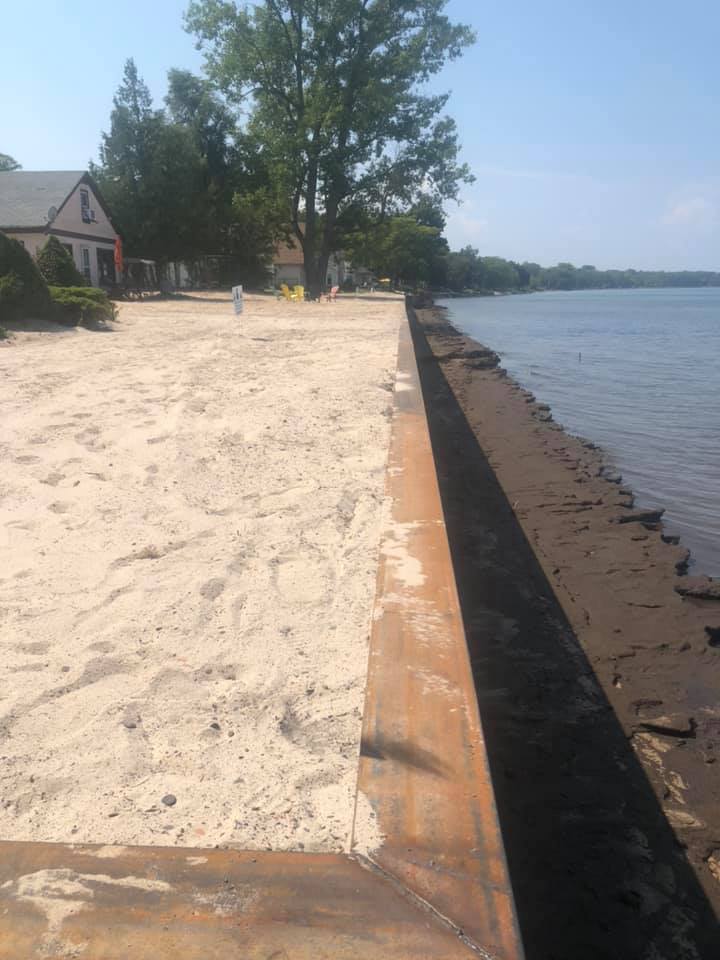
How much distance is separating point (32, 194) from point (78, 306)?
18.1 meters

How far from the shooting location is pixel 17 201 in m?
29.2

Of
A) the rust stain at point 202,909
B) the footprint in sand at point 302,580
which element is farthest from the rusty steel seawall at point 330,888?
the footprint in sand at point 302,580

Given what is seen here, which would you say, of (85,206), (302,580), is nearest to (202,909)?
(302,580)

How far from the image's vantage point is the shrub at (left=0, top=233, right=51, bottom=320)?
1386 cm

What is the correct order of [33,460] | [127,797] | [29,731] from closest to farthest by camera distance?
1. [127,797]
2. [29,731]
3. [33,460]

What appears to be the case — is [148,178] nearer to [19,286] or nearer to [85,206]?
[85,206]

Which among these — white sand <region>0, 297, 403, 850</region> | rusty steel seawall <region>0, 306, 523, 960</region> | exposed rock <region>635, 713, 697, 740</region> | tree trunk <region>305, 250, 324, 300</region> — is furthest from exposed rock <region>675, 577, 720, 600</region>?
tree trunk <region>305, 250, 324, 300</region>

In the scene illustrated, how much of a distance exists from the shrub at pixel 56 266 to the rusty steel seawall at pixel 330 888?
18.4 m

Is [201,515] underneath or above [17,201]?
underneath

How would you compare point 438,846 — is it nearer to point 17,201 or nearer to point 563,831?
point 563,831

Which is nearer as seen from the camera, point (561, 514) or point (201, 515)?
point (201, 515)

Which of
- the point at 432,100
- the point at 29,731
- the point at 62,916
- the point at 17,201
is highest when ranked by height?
the point at 432,100

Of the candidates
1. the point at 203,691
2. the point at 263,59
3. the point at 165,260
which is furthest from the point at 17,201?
the point at 203,691

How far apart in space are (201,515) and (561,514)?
374cm
